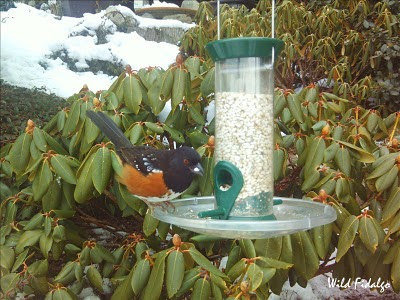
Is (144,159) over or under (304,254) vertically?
over

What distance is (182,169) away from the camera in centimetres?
71

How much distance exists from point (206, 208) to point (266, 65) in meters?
0.26

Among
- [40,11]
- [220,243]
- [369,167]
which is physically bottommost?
[220,243]

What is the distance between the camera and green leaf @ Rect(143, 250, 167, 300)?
2.68ft

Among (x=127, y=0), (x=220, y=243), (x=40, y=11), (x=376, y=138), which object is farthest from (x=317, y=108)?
(x=40, y=11)

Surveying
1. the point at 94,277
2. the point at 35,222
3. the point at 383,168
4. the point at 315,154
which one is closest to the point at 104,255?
the point at 94,277

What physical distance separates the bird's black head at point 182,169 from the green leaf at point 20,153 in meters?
0.33

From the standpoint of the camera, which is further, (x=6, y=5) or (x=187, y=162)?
(x=6, y=5)

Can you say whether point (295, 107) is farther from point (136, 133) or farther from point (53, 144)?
point (53, 144)

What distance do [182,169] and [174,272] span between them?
0.65 feet

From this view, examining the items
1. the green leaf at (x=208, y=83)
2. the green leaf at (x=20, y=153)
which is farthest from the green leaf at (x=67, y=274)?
the green leaf at (x=208, y=83)

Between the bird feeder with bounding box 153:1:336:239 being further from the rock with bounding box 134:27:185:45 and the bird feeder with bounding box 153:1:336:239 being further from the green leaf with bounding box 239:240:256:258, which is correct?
the rock with bounding box 134:27:185:45

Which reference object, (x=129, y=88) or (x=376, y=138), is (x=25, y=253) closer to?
(x=129, y=88)

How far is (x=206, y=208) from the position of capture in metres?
0.81
